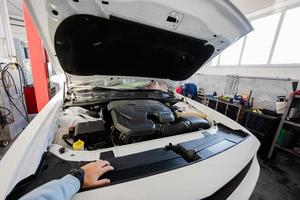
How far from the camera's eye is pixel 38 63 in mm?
2695

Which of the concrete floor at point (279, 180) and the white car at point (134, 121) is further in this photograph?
the concrete floor at point (279, 180)

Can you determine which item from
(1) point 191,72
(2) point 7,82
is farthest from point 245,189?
(2) point 7,82

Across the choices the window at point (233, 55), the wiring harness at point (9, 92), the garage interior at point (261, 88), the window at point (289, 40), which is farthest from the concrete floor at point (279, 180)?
the window at point (233, 55)

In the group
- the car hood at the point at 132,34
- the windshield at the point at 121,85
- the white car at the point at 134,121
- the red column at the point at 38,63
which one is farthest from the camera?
the red column at the point at 38,63

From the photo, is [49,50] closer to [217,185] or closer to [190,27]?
[190,27]

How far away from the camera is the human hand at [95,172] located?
19.3 inches

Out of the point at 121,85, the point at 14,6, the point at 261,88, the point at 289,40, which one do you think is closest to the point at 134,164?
the point at 121,85

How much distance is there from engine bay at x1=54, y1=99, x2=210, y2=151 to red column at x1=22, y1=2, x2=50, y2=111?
223 centimetres

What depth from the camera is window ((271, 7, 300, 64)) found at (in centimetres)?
278

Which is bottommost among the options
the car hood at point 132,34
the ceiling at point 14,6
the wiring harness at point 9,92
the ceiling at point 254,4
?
the wiring harness at point 9,92

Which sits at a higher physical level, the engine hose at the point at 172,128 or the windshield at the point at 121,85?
the windshield at the point at 121,85

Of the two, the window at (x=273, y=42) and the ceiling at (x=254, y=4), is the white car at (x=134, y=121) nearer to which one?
the window at (x=273, y=42)

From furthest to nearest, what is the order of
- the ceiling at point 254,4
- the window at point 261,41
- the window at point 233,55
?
the window at point 233,55, the window at point 261,41, the ceiling at point 254,4

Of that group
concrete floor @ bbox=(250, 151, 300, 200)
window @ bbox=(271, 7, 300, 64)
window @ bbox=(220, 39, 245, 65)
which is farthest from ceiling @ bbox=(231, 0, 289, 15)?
concrete floor @ bbox=(250, 151, 300, 200)
